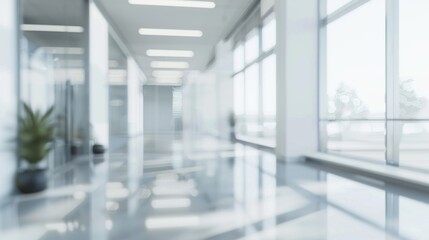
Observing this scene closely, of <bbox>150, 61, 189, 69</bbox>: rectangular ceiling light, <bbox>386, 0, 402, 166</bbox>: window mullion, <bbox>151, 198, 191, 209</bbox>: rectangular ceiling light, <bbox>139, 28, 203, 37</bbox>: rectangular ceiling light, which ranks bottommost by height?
<bbox>151, 198, 191, 209</bbox>: rectangular ceiling light

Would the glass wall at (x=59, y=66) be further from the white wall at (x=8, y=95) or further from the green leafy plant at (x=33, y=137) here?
the green leafy plant at (x=33, y=137)

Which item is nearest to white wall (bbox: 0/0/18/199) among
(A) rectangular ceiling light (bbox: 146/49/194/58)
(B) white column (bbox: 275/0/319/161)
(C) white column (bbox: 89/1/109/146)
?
(C) white column (bbox: 89/1/109/146)

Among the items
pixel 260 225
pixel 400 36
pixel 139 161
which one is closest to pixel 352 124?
pixel 400 36

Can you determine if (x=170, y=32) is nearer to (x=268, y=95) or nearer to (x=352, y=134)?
(x=268, y=95)

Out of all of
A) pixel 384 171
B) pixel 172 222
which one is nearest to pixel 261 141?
pixel 384 171

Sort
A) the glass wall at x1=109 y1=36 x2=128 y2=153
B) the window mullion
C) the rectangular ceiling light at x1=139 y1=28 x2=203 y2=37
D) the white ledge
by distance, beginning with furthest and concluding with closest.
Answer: the glass wall at x1=109 y1=36 x2=128 y2=153
the rectangular ceiling light at x1=139 y1=28 x2=203 y2=37
the window mullion
the white ledge

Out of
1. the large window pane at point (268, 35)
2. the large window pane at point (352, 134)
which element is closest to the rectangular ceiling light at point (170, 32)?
the large window pane at point (268, 35)

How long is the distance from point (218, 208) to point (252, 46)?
24.9 feet

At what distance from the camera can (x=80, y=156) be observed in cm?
691

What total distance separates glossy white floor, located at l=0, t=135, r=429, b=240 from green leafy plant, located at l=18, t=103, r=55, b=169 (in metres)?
0.49

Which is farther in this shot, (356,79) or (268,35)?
(268,35)

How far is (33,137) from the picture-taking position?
3.72 m

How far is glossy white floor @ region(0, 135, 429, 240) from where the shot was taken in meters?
2.37

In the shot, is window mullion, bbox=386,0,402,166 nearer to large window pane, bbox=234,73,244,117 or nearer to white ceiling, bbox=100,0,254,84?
white ceiling, bbox=100,0,254,84
